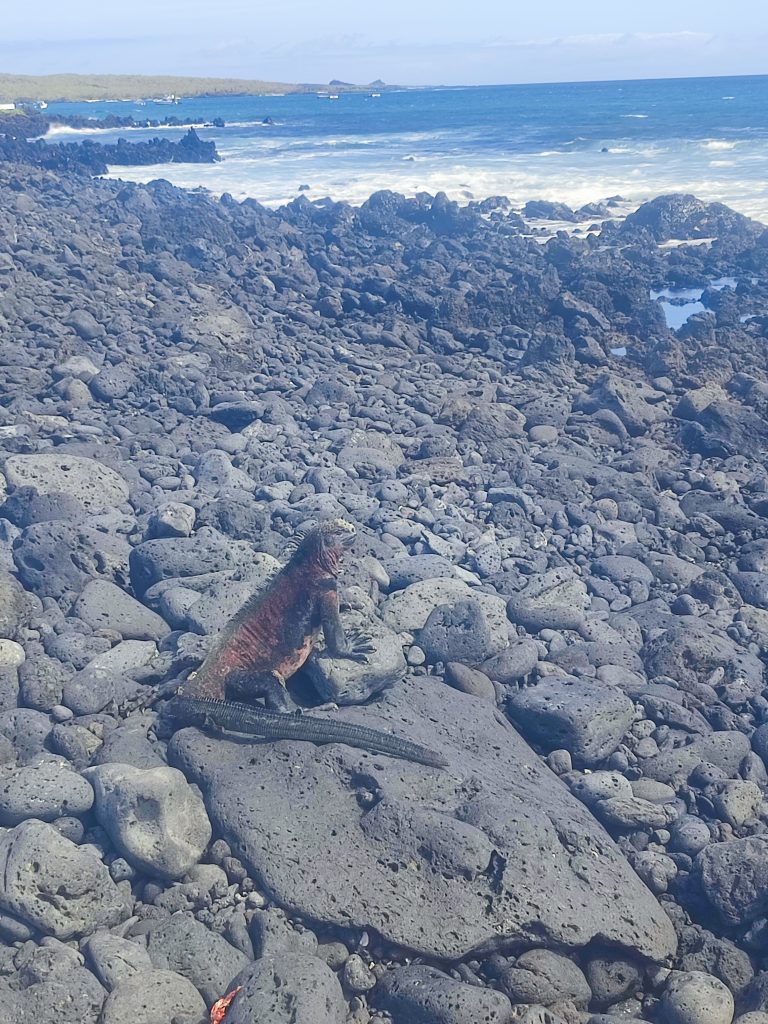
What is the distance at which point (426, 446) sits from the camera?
10.7 m

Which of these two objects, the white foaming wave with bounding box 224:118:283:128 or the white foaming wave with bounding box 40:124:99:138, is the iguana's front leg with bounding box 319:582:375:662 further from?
the white foaming wave with bounding box 224:118:283:128

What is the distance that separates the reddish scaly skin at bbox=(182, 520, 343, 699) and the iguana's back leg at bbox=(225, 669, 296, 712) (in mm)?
50

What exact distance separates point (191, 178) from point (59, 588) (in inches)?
1337

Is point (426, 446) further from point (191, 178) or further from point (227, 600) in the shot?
point (191, 178)

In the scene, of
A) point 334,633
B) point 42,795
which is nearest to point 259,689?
point 334,633

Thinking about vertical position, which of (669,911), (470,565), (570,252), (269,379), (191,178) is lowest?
(669,911)

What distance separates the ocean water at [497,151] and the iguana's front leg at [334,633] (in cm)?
2477

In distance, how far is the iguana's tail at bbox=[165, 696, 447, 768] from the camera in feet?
17.3

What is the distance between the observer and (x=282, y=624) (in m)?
5.84

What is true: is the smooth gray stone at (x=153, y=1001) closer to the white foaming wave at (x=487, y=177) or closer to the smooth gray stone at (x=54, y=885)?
the smooth gray stone at (x=54, y=885)

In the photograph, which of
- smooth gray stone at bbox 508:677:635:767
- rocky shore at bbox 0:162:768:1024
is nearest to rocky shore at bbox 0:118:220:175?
rocky shore at bbox 0:162:768:1024

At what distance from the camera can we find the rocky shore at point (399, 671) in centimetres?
443

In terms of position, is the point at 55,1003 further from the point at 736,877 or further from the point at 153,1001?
the point at 736,877

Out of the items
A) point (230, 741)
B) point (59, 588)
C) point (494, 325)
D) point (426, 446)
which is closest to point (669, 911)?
point (230, 741)
